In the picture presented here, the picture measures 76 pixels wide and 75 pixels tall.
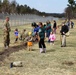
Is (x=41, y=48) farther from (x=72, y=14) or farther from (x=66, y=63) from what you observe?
(x=72, y=14)

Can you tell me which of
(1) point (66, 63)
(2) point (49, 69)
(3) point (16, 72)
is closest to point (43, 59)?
(1) point (66, 63)

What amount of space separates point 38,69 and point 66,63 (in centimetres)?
196

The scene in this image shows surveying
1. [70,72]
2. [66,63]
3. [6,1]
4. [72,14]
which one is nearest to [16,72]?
[70,72]

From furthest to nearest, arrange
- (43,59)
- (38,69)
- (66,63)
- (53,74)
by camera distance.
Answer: (43,59)
(66,63)
(38,69)
(53,74)

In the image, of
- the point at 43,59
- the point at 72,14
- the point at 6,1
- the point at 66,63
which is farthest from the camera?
the point at 72,14

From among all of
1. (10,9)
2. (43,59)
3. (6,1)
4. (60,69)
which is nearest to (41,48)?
(43,59)

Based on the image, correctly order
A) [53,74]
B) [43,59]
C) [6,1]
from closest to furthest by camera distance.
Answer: [53,74] → [43,59] → [6,1]

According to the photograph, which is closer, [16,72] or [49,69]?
[16,72]

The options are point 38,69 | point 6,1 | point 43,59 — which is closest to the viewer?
point 38,69

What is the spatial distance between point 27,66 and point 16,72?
53.6 inches

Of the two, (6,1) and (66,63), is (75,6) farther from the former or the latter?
(66,63)

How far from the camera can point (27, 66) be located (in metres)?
12.9

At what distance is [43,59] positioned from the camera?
1478cm

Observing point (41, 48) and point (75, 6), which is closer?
point (41, 48)
